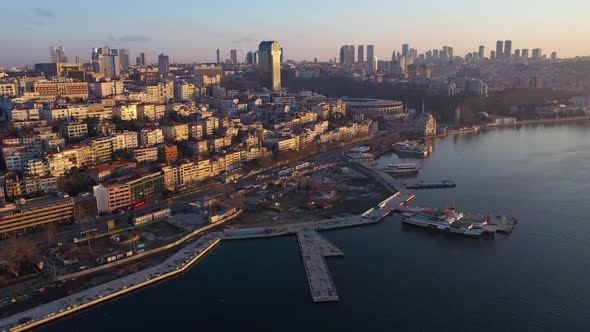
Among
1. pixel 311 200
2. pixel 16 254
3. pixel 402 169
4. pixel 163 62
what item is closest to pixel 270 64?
pixel 163 62

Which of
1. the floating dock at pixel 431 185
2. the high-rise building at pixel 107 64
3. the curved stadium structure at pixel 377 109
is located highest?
the high-rise building at pixel 107 64

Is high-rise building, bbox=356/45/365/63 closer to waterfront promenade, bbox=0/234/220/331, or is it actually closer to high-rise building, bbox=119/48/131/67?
high-rise building, bbox=119/48/131/67

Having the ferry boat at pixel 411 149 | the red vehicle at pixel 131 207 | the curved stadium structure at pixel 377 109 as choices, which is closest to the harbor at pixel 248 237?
the red vehicle at pixel 131 207

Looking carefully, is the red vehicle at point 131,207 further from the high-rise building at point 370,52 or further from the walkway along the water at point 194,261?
the high-rise building at point 370,52

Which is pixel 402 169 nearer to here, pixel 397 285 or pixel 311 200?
pixel 311 200

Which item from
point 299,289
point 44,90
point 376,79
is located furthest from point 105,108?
point 376,79
